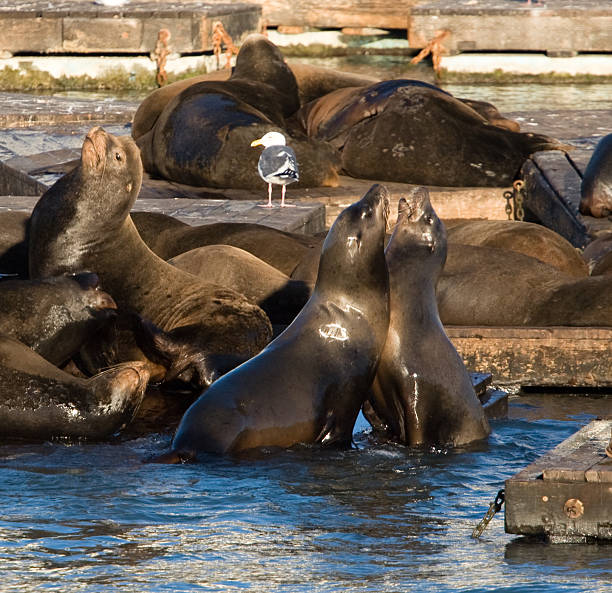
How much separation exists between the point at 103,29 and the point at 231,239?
52.2 feet

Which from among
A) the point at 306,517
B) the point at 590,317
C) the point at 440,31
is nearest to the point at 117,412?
the point at 306,517

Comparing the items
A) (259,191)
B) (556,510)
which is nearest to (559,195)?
(259,191)

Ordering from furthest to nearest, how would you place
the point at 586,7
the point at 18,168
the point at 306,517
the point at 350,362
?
the point at 586,7
the point at 18,168
the point at 350,362
the point at 306,517

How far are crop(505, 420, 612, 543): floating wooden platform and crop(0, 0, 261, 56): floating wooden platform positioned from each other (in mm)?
20663

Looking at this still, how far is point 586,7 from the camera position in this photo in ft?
87.7

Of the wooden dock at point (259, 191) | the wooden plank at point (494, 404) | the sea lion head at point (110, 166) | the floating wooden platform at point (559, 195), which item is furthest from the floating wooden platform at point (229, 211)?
the wooden plank at point (494, 404)

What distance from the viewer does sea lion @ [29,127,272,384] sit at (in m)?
8.06

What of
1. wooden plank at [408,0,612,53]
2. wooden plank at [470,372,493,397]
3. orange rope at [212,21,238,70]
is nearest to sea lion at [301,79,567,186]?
wooden plank at [470,372,493,397]

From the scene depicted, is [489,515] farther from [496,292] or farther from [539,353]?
[496,292]

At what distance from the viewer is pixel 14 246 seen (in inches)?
359

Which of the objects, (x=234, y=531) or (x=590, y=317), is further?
(x=590, y=317)

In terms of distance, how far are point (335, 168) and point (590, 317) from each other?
546 cm

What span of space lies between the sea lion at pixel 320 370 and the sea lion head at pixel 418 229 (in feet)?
0.75

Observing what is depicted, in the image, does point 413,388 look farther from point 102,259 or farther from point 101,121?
point 101,121
